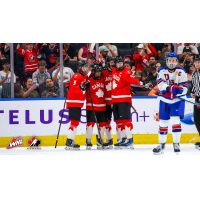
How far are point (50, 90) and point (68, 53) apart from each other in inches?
33.8

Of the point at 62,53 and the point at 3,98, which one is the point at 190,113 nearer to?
the point at 62,53

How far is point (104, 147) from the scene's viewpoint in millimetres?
4863

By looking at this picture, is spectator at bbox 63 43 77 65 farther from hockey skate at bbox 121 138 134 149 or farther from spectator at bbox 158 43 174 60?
hockey skate at bbox 121 138 134 149

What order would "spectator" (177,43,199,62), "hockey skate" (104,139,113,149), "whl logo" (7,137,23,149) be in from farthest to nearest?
"spectator" (177,43,199,62) < "whl logo" (7,137,23,149) < "hockey skate" (104,139,113,149)

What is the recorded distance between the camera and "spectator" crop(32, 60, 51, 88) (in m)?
5.95

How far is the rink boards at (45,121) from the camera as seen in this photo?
5.70 m

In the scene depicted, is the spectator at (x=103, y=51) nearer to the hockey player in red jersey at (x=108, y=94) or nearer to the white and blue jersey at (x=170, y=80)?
the hockey player in red jersey at (x=108, y=94)

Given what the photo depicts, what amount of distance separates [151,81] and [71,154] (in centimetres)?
246

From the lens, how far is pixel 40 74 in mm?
5980

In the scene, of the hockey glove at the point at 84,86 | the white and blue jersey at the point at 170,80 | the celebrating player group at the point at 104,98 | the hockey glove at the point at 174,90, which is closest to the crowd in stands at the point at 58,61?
the celebrating player group at the point at 104,98

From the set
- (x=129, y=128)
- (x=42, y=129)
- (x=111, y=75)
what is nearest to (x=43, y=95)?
(x=42, y=129)

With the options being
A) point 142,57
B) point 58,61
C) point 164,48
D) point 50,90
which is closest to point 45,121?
point 50,90

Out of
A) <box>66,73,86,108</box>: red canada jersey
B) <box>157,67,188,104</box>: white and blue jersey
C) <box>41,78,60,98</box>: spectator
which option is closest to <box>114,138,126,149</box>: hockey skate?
<box>66,73,86,108</box>: red canada jersey

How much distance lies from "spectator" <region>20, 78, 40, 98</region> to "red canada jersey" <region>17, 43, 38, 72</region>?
10.3 inches
